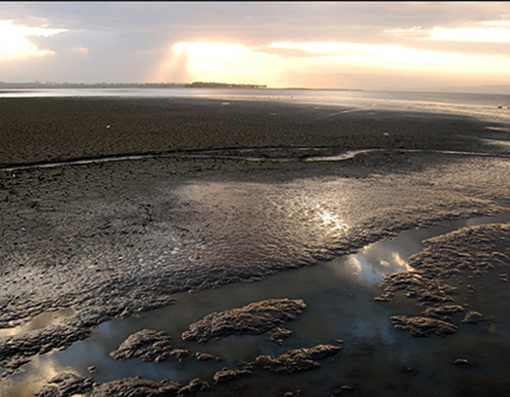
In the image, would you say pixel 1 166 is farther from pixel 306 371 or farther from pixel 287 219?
pixel 306 371

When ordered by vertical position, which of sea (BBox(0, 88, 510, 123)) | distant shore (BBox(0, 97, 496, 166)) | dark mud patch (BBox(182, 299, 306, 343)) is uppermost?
sea (BBox(0, 88, 510, 123))

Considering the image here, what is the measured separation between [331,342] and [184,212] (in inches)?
150

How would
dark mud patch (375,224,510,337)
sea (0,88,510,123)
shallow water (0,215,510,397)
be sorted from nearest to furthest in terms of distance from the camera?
shallow water (0,215,510,397), dark mud patch (375,224,510,337), sea (0,88,510,123)

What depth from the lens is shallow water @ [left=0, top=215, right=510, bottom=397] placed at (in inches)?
106

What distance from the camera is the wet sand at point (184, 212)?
387 cm

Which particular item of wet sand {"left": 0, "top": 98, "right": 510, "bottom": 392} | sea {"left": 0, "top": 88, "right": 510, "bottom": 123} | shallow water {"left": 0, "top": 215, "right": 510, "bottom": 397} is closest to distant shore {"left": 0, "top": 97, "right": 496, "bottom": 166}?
wet sand {"left": 0, "top": 98, "right": 510, "bottom": 392}

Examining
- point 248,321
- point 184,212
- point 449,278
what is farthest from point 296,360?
point 184,212

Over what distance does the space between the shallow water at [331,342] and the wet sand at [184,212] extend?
10.2 inches

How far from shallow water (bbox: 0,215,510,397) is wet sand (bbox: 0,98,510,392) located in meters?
0.26

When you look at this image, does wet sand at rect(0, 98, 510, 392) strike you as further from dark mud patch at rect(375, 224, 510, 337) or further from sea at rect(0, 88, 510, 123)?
sea at rect(0, 88, 510, 123)

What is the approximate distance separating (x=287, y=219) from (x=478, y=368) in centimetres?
351

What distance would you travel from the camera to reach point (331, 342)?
3.15m

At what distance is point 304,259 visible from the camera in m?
4.61

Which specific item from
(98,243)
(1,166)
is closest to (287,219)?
(98,243)
